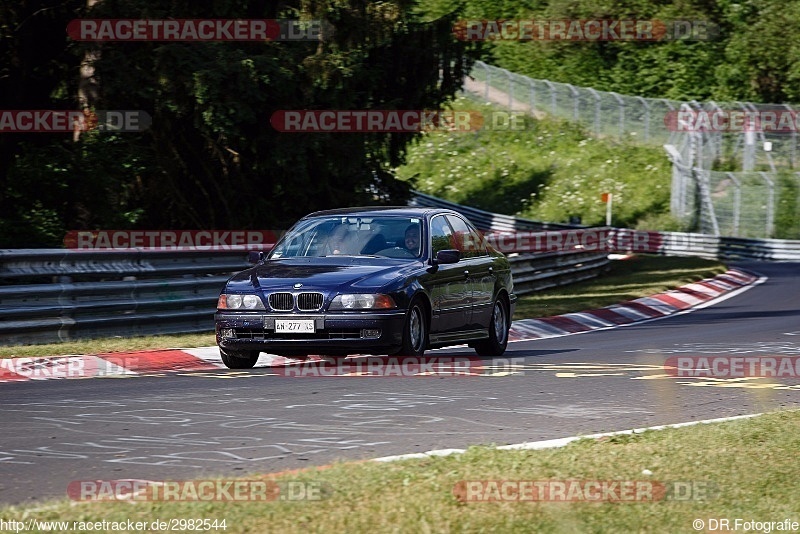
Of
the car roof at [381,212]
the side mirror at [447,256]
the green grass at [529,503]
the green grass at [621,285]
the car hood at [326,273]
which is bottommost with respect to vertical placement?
the green grass at [621,285]

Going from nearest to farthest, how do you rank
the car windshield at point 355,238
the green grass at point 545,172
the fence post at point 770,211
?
the car windshield at point 355,238, the fence post at point 770,211, the green grass at point 545,172

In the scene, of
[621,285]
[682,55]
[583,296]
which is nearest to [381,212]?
[583,296]

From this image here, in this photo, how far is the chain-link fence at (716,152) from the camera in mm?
47156

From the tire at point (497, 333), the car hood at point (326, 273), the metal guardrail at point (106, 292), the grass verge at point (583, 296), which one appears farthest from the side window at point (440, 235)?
the metal guardrail at point (106, 292)

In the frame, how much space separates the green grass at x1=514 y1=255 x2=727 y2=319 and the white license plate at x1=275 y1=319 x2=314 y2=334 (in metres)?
8.12

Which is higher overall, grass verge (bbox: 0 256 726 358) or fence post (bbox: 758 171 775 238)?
fence post (bbox: 758 171 775 238)

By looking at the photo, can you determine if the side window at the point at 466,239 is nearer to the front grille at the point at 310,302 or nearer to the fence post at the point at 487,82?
the front grille at the point at 310,302

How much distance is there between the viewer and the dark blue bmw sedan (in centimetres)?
1225

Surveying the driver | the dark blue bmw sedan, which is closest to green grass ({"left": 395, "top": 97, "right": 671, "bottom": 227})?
the dark blue bmw sedan

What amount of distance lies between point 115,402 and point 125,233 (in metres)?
12.5

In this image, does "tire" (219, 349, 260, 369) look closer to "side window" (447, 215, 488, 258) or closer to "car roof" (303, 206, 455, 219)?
"car roof" (303, 206, 455, 219)

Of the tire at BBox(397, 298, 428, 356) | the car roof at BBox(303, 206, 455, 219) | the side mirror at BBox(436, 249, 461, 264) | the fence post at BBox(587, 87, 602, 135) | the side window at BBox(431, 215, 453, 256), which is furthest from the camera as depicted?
the fence post at BBox(587, 87, 602, 135)

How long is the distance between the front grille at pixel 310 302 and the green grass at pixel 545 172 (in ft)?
124

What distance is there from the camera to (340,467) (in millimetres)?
6664
